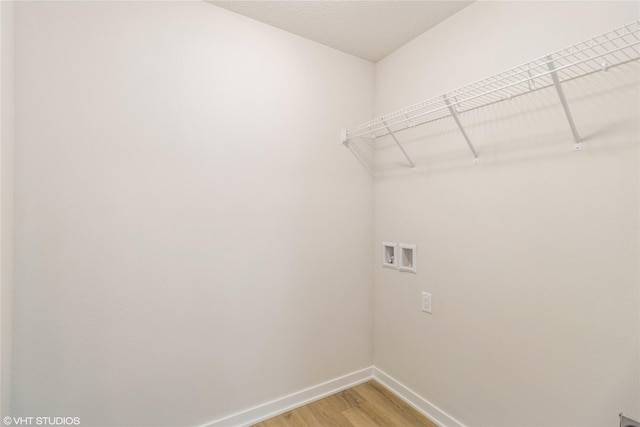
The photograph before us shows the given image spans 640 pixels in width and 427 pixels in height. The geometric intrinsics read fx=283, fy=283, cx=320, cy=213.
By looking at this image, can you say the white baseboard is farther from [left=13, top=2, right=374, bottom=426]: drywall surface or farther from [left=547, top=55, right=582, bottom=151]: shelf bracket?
[left=547, top=55, right=582, bottom=151]: shelf bracket

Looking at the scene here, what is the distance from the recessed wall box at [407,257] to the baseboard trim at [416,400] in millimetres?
816

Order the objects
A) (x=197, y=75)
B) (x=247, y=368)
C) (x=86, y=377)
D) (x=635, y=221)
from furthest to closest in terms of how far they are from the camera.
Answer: (x=247, y=368) → (x=197, y=75) → (x=86, y=377) → (x=635, y=221)

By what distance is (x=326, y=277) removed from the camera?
2.02m

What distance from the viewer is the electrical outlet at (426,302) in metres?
1.80

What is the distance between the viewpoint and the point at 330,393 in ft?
6.61

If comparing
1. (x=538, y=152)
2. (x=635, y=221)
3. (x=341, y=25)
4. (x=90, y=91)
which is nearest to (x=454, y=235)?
(x=538, y=152)

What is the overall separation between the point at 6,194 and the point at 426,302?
83.7 inches

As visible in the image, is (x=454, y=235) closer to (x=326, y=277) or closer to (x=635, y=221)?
(x=635, y=221)

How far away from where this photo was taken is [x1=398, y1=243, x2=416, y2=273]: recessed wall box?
190cm

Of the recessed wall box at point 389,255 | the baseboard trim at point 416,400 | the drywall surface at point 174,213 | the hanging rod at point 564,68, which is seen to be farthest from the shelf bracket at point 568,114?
the baseboard trim at point 416,400

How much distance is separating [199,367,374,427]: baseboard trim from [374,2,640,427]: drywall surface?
12.7 inches

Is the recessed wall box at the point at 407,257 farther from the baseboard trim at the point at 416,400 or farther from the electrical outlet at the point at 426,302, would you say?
the baseboard trim at the point at 416,400

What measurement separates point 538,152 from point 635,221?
1.41ft

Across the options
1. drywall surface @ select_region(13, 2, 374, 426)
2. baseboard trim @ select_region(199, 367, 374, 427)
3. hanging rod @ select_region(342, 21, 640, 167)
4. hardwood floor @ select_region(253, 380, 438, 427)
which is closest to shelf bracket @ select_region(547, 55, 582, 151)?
hanging rod @ select_region(342, 21, 640, 167)
